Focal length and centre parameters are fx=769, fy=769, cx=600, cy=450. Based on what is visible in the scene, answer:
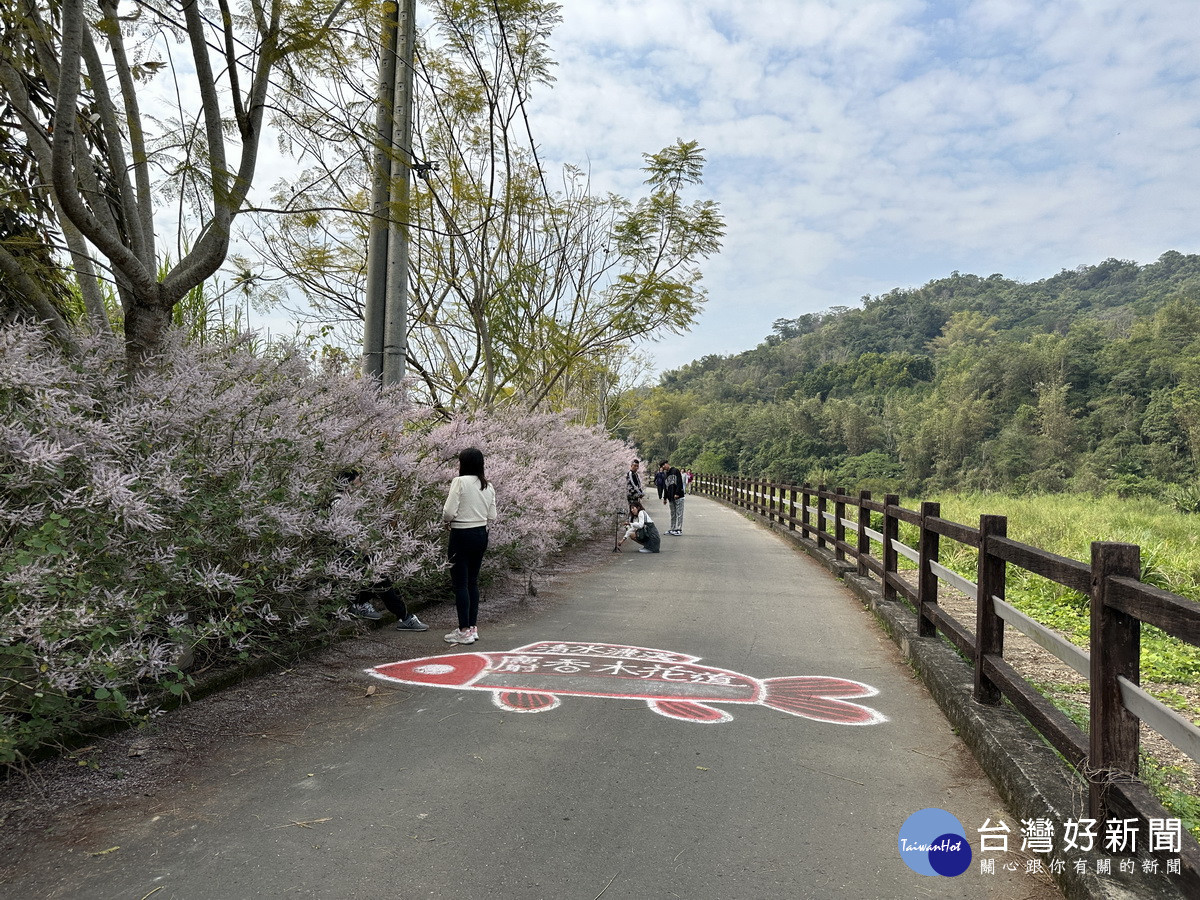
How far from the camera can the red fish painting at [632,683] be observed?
4.55 metres

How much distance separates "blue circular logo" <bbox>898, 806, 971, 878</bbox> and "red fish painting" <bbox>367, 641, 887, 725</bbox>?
1214mm

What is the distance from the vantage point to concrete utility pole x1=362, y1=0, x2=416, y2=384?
806 centimetres

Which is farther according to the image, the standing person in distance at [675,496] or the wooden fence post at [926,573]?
the standing person in distance at [675,496]

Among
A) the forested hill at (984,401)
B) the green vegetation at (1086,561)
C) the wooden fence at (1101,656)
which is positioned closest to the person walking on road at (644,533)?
the green vegetation at (1086,561)

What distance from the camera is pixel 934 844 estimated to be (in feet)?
9.73

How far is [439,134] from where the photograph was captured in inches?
468

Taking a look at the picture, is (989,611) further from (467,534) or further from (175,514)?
(175,514)

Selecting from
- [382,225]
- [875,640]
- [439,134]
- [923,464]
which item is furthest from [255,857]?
[923,464]

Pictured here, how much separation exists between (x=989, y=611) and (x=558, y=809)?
8.50ft

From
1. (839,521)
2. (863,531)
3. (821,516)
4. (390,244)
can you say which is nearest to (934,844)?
(863,531)

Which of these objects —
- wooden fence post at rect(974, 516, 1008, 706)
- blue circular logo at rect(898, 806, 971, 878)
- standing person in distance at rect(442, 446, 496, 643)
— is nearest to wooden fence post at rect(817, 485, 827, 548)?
standing person in distance at rect(442, 446, 496, 643)

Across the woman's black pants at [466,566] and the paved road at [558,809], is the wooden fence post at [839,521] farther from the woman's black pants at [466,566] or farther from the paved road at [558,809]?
the woman's black pants at [466,566]

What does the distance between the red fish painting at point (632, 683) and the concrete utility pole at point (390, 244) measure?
3.59m

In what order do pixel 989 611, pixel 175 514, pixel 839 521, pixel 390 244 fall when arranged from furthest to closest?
pixel 839 521, pixel 390 244, pixel 989 611, pixel 175 514
